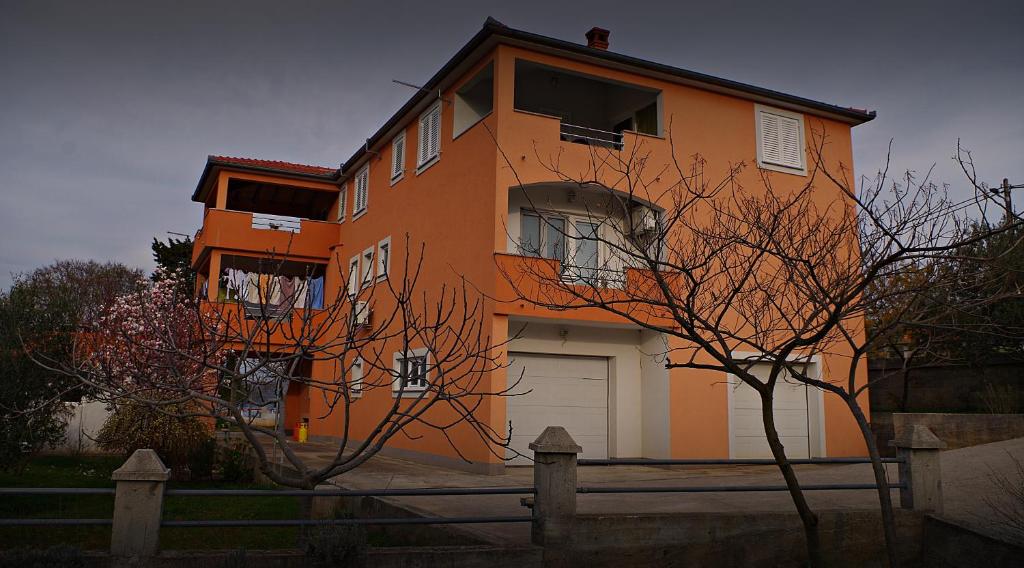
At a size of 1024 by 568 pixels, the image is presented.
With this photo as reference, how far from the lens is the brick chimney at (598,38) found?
1825cm

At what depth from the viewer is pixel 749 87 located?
17859 mm

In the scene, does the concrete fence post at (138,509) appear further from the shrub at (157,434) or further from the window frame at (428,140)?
the window frame at (428,140)

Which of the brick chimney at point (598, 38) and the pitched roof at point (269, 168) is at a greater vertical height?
the brick chimney at point (598, 38)

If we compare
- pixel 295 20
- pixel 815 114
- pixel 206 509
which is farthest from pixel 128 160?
pixel 815 114

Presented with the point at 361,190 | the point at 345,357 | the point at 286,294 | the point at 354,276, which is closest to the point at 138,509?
the point at 345,357

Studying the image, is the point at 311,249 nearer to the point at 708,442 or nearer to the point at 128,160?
the point at 128,160

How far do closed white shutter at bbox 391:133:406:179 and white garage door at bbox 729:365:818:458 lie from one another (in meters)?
9.85

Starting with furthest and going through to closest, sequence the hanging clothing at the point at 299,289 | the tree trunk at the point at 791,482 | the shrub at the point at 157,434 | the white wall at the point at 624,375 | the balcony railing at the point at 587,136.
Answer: the balcony railing at the point at 587,136, the white wall at the point at 624,375, the shrub at the point at 157,434, the tree trunk at the point at 791,482, the hanging clothing at the point at 299,289

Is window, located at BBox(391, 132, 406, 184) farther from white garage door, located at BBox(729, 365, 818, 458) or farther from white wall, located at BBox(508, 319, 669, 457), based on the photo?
white garage door, located at BBox(729, 365, 818, 458)

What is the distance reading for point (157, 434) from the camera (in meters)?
14.2

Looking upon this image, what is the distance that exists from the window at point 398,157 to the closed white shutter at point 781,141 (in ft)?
28.8

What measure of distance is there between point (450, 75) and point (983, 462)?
12.5m

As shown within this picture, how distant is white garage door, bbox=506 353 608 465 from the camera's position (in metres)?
16.6

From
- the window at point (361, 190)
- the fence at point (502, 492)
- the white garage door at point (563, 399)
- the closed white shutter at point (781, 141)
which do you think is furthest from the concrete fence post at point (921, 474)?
the window at point (361, 190)
